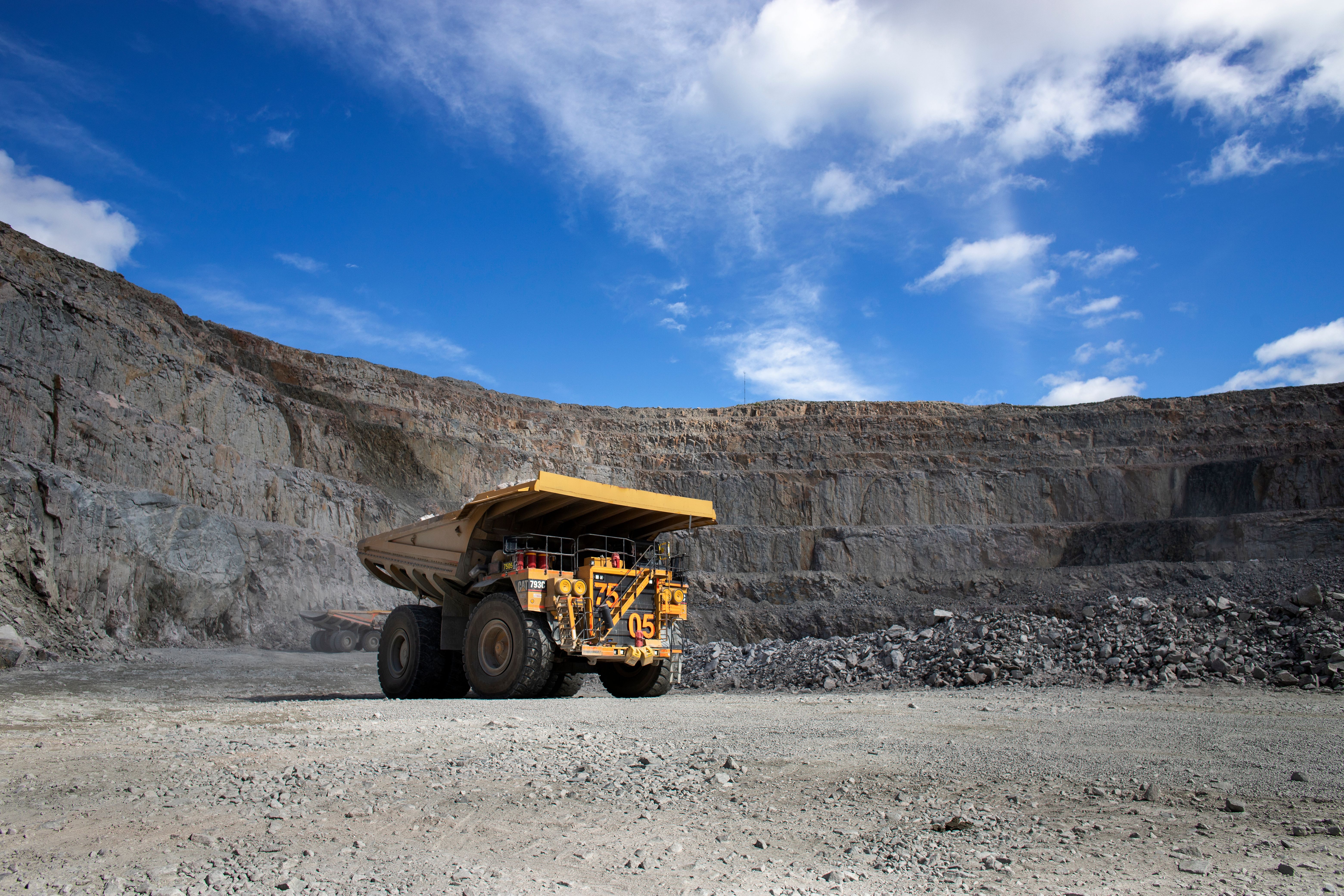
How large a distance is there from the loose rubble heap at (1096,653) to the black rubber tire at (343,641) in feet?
38.5

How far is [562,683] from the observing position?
11.0m

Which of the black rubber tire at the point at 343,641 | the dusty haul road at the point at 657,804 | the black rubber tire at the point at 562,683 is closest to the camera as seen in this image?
the dusty haul road at the point at 657,804

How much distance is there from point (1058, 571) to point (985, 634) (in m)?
18.3

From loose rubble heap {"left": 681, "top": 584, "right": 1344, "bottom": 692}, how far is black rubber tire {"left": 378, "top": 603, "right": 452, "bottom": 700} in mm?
5433

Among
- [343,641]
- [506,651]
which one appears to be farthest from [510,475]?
[506,651]

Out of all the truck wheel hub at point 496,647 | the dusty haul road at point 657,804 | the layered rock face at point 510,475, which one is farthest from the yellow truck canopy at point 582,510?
the layered rock face at point 510,475

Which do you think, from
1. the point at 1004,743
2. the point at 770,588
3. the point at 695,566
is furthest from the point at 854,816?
the point at 695,566

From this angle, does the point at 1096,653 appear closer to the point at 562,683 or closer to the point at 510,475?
the point at 562,683

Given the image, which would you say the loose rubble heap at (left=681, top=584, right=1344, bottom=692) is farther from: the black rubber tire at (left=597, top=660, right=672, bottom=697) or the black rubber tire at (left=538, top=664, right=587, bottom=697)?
the black rubber tire at (left=538, top=664, right=587, bottom=697)

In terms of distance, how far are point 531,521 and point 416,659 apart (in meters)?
2.43

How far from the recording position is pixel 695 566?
37.8 m

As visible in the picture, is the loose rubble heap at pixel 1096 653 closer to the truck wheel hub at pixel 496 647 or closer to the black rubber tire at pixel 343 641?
the truck wheel hub at pixel 496 647

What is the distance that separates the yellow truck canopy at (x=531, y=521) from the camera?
9797mm

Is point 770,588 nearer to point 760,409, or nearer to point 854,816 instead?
point 760,409
